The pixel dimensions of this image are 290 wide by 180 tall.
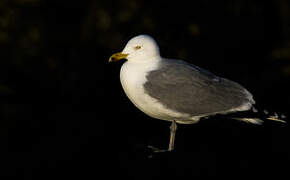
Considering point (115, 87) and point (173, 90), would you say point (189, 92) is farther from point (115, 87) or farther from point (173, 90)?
point (115, 87)

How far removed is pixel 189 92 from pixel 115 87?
3.80 m

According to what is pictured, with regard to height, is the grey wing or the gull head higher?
the gull head

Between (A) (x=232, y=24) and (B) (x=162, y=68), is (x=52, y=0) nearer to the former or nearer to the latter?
(A) (x=232, y=24)

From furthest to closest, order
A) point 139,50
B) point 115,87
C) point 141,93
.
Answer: point 115,87 → point 139,50 → point 141,93

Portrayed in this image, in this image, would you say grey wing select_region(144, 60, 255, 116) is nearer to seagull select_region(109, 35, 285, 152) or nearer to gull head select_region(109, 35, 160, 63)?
seagull select_region(109, 35, 285, 152)

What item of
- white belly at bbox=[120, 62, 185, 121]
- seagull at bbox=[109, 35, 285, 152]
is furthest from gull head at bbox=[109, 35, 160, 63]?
white belly at bbox=[120, 62, 185, 121]

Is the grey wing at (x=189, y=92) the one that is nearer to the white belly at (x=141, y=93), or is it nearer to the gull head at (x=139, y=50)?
the white belly at (x=141, y=93)

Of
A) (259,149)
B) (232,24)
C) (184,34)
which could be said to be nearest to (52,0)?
(184,34)

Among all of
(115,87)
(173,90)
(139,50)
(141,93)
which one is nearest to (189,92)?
(173,90)

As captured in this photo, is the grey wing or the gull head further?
the gull head

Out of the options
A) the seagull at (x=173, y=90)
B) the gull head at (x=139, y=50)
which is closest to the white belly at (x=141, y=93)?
the seagull at (x=173, y=90)

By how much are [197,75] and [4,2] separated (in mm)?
5372

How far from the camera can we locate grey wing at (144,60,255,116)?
4402 millimetres

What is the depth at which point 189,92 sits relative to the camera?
14.6ft
